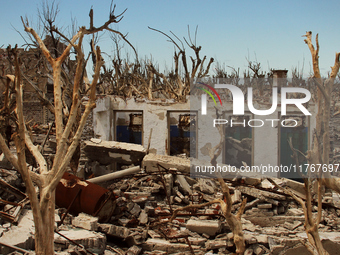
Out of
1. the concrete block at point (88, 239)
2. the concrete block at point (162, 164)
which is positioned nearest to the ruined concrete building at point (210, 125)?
the concrete block at point (162, 164)

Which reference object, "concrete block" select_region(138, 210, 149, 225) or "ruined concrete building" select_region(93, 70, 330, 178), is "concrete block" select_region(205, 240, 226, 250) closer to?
"concrete block" select_region(138, 210, 149, 225)

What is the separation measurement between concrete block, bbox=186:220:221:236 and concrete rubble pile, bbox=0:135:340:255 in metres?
0.02

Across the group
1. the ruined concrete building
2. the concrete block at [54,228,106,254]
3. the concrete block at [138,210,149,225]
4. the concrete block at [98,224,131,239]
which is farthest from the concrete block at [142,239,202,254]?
the ruined concrete building

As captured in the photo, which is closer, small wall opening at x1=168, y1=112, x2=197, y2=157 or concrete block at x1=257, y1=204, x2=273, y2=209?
concrete block at x1=257, y1=204, x2=273, y2=209

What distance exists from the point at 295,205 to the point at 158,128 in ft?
16.2

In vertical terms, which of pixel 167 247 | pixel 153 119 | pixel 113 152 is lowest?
pixel 167 247

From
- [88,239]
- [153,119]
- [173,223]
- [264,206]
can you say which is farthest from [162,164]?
[88,239]

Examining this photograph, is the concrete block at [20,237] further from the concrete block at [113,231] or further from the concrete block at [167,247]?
the concrete block at [167,247]

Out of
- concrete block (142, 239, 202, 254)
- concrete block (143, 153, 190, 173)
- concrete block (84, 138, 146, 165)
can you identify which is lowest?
concrete block (142, 239, 202, 254)

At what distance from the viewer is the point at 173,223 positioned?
6523 millimetres

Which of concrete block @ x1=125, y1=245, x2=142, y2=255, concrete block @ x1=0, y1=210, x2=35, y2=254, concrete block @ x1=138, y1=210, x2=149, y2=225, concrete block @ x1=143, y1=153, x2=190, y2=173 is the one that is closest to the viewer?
concrete block @ x1=0, y1=210, x2=35, y2=254

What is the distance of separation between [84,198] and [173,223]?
6.14 ft

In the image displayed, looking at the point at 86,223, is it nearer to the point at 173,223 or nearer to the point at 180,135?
the point at 173,223

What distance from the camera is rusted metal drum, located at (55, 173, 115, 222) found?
5.86 metres
